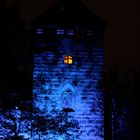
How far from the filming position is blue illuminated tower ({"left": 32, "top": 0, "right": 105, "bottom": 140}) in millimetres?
35844

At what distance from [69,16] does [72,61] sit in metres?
3.44

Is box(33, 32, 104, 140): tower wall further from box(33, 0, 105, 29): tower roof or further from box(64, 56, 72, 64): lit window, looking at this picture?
box(33, 0, 105, 29): tower roof

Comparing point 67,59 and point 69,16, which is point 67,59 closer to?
point 67,59

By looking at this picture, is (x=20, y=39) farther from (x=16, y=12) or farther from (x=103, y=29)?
(x=103, y=29)

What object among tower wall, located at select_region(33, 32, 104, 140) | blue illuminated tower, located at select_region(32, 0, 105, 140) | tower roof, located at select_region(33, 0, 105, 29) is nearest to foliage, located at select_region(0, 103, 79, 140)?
tower wall, located at select_region(33, 32, 104, 140)

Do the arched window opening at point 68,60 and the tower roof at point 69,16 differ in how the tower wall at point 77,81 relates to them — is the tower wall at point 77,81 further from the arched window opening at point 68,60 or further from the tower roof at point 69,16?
the tower roof at point 69,16

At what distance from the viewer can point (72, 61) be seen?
36500mm

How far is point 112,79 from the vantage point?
3653 centimetres

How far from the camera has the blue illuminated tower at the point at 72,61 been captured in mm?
35844

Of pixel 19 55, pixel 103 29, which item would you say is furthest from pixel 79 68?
pixel 19 55

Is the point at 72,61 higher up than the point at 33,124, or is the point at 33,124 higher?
the point at 72,61

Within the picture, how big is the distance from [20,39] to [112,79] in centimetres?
891

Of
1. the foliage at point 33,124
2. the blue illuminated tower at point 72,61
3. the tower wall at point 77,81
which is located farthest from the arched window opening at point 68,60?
the foliage at point 33,124

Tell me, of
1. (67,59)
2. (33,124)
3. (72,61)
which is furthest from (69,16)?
(33,124)
